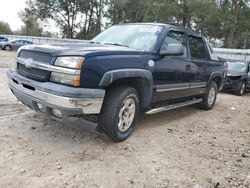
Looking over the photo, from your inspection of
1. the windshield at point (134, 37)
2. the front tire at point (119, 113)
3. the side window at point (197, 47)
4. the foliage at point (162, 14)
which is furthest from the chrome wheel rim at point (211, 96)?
the foliage at point (162, 14)

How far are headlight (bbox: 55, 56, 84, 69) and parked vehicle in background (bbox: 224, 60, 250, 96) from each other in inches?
358

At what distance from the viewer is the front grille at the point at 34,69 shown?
13.0 feet

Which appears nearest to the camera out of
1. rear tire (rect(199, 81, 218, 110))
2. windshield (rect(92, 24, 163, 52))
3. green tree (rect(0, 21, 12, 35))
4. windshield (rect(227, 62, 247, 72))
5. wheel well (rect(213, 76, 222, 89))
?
windshield (rect(92, 24, 163, 52))

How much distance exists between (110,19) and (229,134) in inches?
1502

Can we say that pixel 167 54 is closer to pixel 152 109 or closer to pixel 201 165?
pixel 152 109

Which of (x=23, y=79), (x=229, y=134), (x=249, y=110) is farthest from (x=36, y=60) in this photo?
(x=249, y=110)

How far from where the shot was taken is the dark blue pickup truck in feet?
12.4

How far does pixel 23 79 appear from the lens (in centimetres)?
421

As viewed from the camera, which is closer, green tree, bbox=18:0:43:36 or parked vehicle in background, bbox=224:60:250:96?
parked vehicle in background, bbox=224:60:250:96

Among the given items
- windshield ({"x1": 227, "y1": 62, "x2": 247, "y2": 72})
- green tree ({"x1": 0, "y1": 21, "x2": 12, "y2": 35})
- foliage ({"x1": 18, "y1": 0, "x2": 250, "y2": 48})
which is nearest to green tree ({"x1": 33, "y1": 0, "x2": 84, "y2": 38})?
foliage ({"x1": 18, "y1": 0, "x2": 250, "y2": 48})

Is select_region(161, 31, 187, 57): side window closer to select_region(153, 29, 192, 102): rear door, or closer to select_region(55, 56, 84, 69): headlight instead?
select_region(153, 29, 192, 102): rear door

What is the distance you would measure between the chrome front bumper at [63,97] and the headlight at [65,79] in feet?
0.20

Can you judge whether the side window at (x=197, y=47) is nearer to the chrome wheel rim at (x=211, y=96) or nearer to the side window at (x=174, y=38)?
the side window at (x=174, y=38)

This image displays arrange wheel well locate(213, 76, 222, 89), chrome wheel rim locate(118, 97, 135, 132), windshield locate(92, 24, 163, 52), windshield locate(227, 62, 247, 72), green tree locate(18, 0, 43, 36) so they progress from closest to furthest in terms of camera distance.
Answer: chrome wheel rim locate(118, 97, 135, 132) < windshield locate(92, 24, 163, 52) < wheel well locate(213, 76, 222, 89) < windshield locate(227, 62, 247, 72) < green tree locate(18, 0, 43, 36)
